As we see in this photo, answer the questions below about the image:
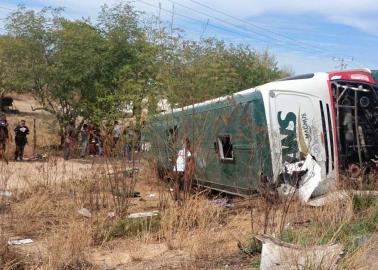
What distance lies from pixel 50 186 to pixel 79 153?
6220 mm

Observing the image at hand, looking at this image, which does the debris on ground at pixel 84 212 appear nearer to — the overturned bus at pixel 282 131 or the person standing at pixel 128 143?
the person standing at pixel 128 143

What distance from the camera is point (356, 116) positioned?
1069cm

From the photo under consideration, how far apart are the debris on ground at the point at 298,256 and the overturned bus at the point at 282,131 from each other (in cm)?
370

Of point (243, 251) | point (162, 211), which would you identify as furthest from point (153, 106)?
point (243, 251)

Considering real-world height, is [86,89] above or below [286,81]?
above

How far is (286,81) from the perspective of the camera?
10.5 metres

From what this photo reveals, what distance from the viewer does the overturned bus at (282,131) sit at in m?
9.41

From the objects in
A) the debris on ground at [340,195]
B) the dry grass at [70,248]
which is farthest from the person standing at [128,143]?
the debris on ground at [340,195]

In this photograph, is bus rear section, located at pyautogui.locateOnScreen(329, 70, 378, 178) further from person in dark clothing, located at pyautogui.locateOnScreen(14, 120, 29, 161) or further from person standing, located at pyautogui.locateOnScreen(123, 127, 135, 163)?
person in dark clothing, located at pyautogui.locateOnScreen(14, 120, 29, 161)

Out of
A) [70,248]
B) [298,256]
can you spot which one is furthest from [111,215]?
[298,256]

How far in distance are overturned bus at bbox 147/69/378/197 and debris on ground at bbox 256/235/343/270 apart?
3704 millimetres

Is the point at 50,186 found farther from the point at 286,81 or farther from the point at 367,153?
the point at 367,153

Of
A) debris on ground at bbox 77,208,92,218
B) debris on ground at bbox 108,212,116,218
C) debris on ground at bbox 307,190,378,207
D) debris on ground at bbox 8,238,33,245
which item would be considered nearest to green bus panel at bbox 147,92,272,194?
debris on ground at bbox 307,190,378,207

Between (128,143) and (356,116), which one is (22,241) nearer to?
(128,143)
